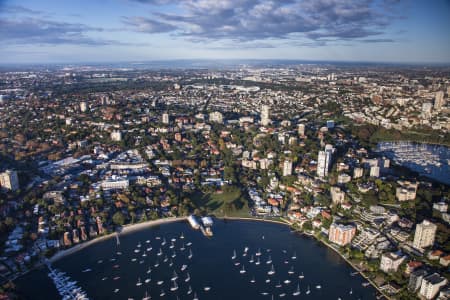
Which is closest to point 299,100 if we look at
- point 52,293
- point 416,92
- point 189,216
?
point 416,92

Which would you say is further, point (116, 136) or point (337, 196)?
point (116, 136)

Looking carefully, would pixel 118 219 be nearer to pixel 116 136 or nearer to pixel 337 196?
pixel 337 196

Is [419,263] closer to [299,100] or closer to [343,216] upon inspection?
[343,216]

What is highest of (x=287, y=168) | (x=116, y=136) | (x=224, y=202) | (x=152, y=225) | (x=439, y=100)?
(x=439, y=100)

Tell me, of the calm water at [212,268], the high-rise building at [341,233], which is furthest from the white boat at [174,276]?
the high-rise building at [341,233]

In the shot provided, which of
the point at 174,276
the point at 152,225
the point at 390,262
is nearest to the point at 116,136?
the point at 152,225

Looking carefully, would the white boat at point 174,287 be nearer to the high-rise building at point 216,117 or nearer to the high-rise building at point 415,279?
the high-rise building at point 415,279

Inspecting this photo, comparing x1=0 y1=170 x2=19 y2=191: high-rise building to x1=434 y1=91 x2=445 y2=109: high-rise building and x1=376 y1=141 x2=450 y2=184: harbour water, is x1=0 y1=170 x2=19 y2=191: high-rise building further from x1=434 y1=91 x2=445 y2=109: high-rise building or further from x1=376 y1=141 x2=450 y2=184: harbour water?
x1=434 y1=91 x2=445 y2=109: high-rise building
